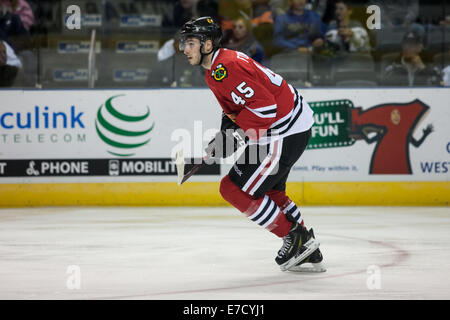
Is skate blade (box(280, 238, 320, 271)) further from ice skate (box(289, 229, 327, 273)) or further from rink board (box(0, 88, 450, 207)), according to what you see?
rink board (box(0, 88, 450, 207))

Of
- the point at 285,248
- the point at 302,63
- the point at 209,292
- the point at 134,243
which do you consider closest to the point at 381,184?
the point at 302,63

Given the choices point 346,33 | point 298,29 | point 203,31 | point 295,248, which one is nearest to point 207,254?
point 295,248

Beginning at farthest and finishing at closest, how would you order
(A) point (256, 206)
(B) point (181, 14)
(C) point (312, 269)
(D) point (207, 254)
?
(B) point (181, 14)
(D) point (207, 254)
(C) point (312, 269)
(A) point (256, 206)

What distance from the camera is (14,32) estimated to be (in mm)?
9430

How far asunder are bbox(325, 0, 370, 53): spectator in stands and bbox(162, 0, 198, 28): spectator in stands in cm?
169

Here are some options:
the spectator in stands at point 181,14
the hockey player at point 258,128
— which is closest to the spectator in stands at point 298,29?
Answer: the spectator in stands at point 181,14

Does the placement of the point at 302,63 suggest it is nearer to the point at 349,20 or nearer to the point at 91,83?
the point at 349,20

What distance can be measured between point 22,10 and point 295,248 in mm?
6151

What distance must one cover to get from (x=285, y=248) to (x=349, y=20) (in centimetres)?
542

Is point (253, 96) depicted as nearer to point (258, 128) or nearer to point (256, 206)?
point (258, 128)

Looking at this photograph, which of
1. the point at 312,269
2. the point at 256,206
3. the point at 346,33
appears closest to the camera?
the point at 256,206

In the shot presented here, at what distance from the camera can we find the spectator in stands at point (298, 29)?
373 inches

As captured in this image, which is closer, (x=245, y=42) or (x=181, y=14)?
(x=245, y=42)

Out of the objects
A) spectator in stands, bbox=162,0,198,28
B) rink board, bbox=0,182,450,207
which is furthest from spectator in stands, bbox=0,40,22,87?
spectator in stands, bbox=162,0,198,28
